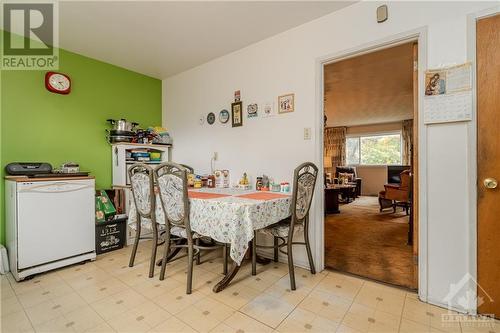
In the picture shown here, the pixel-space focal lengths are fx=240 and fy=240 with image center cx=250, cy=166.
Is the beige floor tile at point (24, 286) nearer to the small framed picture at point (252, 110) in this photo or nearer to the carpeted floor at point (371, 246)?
the small framed picture at point (252, 110)

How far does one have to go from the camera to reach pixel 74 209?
256 centimetres

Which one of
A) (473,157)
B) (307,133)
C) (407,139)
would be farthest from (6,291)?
(407,139)

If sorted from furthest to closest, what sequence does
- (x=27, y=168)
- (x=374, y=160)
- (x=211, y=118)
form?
(x=374, y=160), (x=211, y=118), (x=27, y=168)

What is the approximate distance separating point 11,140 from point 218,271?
2.64 m

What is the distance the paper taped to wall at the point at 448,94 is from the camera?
1.68 meters

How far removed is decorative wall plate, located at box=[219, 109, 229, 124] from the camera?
3177 mm

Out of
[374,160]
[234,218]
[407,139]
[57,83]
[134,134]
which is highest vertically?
[57,83]

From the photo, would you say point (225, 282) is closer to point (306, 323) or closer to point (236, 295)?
point (236, 295)

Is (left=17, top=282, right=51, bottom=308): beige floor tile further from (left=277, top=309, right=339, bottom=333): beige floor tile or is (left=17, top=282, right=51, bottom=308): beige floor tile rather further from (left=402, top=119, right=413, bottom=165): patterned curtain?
(left=402, top=119, right=413, bottom=165): patterned curtain

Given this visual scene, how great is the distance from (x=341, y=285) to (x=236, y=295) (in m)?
0.93

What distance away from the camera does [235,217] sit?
1.77 m

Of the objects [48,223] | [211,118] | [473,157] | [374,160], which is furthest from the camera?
[374,160]

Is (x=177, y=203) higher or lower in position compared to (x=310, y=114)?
lower

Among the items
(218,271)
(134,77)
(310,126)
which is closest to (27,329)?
(218,271)
